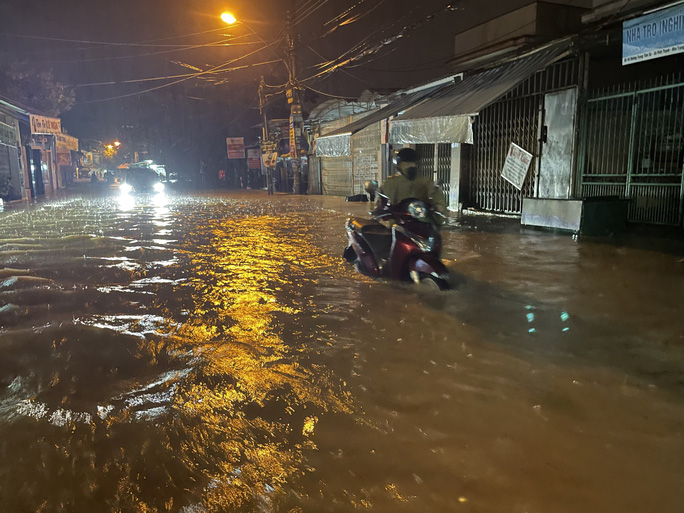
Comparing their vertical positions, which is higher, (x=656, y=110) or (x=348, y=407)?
(x=656, y=110)

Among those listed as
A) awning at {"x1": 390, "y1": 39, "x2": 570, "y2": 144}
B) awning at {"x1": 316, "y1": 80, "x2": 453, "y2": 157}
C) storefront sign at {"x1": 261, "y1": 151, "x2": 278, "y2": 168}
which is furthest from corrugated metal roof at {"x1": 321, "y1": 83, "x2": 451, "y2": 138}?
storefront sign at {"x1": 261, "y1": 151, "x2": 278, "y2": 168}

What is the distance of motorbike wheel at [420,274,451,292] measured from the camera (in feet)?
18.4

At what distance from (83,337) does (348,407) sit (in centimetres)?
268

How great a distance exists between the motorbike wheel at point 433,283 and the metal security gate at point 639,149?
5819mm

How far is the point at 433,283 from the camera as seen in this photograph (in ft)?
19.0

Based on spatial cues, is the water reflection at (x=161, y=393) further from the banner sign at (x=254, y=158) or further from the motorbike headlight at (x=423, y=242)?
the banner sign at (x=254, y=158)

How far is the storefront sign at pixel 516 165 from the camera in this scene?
12195 mm

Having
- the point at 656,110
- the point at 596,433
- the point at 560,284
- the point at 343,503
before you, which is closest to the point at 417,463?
the point at 343,503

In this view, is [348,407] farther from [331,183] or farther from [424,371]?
[331,183]

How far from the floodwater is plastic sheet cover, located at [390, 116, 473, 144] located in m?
4.44

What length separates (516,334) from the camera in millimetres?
4133

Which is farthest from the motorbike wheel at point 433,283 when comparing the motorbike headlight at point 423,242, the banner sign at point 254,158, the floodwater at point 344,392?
the banner sign at point 254,158

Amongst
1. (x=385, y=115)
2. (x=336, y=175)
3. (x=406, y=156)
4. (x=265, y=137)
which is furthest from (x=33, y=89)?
(x=406, y=156)

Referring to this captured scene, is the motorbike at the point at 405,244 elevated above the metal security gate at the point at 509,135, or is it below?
below
